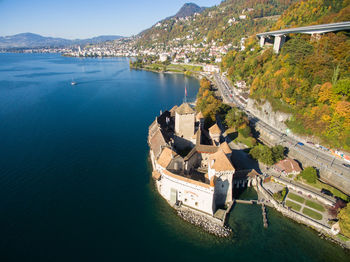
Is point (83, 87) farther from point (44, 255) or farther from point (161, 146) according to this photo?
point (44, 255)

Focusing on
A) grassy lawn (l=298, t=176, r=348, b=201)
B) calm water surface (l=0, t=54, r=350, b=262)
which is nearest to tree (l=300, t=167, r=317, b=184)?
grassy lawn (l=298, t=176, r=348, b=201)

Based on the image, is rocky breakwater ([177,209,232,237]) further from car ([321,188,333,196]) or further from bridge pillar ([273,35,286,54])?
bridge pillar ([273,35,286,54])

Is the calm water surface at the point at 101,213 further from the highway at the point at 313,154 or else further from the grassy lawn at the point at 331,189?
the highway at the point at 313,154

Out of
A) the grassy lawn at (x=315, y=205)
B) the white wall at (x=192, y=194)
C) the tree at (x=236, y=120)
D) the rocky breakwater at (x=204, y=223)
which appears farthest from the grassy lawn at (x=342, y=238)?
the tree at (x=236, y=120)

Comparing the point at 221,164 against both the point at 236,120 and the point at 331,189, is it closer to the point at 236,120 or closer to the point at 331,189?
the point at 331,189

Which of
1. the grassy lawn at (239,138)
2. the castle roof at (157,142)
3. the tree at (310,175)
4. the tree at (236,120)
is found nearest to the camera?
the tree at (310,175)

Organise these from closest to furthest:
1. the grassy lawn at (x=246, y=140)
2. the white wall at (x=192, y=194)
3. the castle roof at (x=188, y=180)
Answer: the castle roof at (x=188, y=180) → the white wall at (x=192, y=194) → the grassy lawn at (x=246, y=140)
